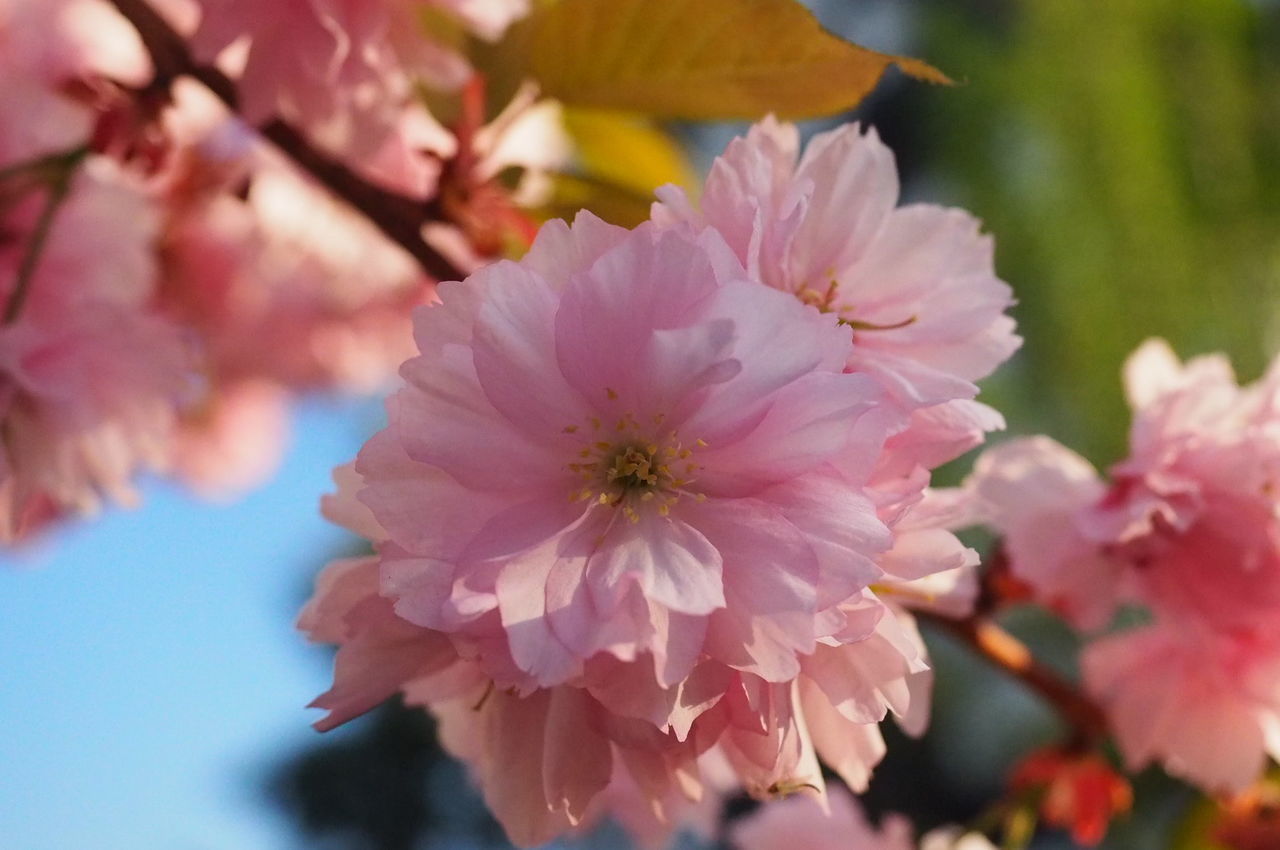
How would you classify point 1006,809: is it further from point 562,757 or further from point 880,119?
point 880,119

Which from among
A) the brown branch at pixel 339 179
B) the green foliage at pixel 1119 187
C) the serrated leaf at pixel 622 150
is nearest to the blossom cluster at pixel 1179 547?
the brown branch at pixel 339 179

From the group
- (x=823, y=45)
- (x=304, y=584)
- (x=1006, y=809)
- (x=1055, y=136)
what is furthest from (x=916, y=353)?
(x=1055, y=136)

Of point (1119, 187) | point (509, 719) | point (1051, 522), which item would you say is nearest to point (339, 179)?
point (509, 719)

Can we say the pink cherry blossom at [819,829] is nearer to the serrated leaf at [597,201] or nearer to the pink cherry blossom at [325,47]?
the serrated leaf at [597,201]

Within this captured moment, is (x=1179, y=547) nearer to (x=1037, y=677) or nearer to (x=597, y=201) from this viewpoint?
(x=1037, y=677)

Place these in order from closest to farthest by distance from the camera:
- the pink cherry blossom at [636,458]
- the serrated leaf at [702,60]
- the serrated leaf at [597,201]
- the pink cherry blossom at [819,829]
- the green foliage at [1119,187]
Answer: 1. the pink cherry blossom at [636,458]
2. the serrated leaf at [702,60]
3. the serrated leaf at [597,201]
4. the pink cherry blossom at [819,829]
5. the green foliage at [1119,187]

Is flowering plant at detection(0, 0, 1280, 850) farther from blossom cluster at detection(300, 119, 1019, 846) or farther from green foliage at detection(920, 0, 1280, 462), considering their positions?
green foliage at detection(920, 0, 1280, 462)

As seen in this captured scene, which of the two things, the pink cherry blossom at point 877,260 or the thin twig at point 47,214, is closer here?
the pink cherry blossom at point 877,260
